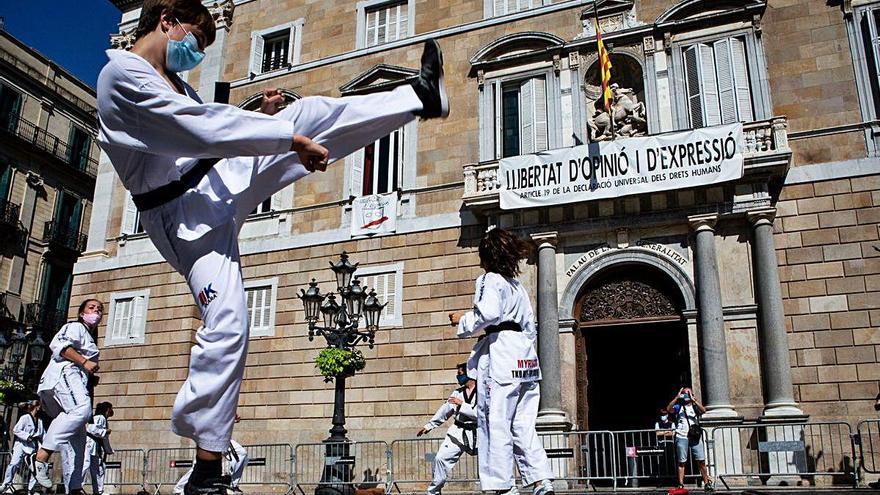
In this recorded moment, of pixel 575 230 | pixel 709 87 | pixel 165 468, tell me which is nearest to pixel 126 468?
pixel 165 468

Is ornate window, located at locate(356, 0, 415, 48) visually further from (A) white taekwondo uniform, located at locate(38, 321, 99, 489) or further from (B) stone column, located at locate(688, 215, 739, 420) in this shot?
(A) white taekwondo uniform, located at locate(38, 321, 99, 489)

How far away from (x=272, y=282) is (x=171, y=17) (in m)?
16.9

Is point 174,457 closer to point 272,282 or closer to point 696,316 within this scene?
point 272,282

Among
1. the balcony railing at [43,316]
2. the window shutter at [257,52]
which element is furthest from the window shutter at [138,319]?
the balcony railing at [43,316]

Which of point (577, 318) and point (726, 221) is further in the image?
point (577, 318)

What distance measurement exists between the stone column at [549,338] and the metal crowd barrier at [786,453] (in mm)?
3175

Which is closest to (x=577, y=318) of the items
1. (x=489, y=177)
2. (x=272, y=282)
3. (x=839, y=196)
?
(x=489, y=177)

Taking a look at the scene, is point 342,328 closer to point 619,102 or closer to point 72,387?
point 72,387

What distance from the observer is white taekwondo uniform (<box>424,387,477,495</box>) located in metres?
9.12

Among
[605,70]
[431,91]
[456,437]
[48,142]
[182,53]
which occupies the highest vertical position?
[48,142]

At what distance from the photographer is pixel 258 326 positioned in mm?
20078

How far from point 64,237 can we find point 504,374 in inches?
1260

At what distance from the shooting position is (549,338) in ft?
54.1

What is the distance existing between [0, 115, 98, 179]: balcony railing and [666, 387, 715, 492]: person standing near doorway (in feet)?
93.6
